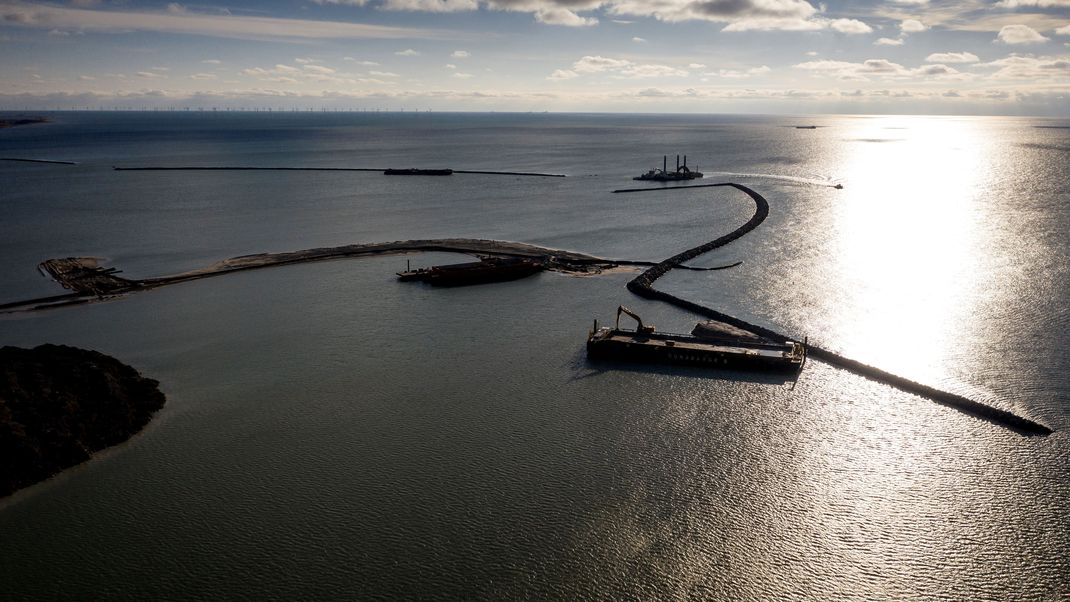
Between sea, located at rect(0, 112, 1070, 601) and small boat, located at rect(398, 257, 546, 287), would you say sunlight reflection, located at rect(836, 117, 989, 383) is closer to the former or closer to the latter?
sea, located at rect(0, 112, 1070, 601)

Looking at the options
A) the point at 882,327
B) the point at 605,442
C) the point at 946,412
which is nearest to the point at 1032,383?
the point at 946,412

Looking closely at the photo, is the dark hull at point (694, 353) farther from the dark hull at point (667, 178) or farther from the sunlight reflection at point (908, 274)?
the dark hull at point (667, 178)

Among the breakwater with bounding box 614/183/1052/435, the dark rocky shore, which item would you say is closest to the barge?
the breakwater with bounding box 614/183/1052/435

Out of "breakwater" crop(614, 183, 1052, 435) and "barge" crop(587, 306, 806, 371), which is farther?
"barge" crop(587, 306, 806, 371)

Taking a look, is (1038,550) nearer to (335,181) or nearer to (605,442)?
(605,442)

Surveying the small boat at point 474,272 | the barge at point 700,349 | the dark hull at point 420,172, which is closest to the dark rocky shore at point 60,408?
the barge at point 700,349

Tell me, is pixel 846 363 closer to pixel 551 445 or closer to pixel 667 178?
pixel 551 445
